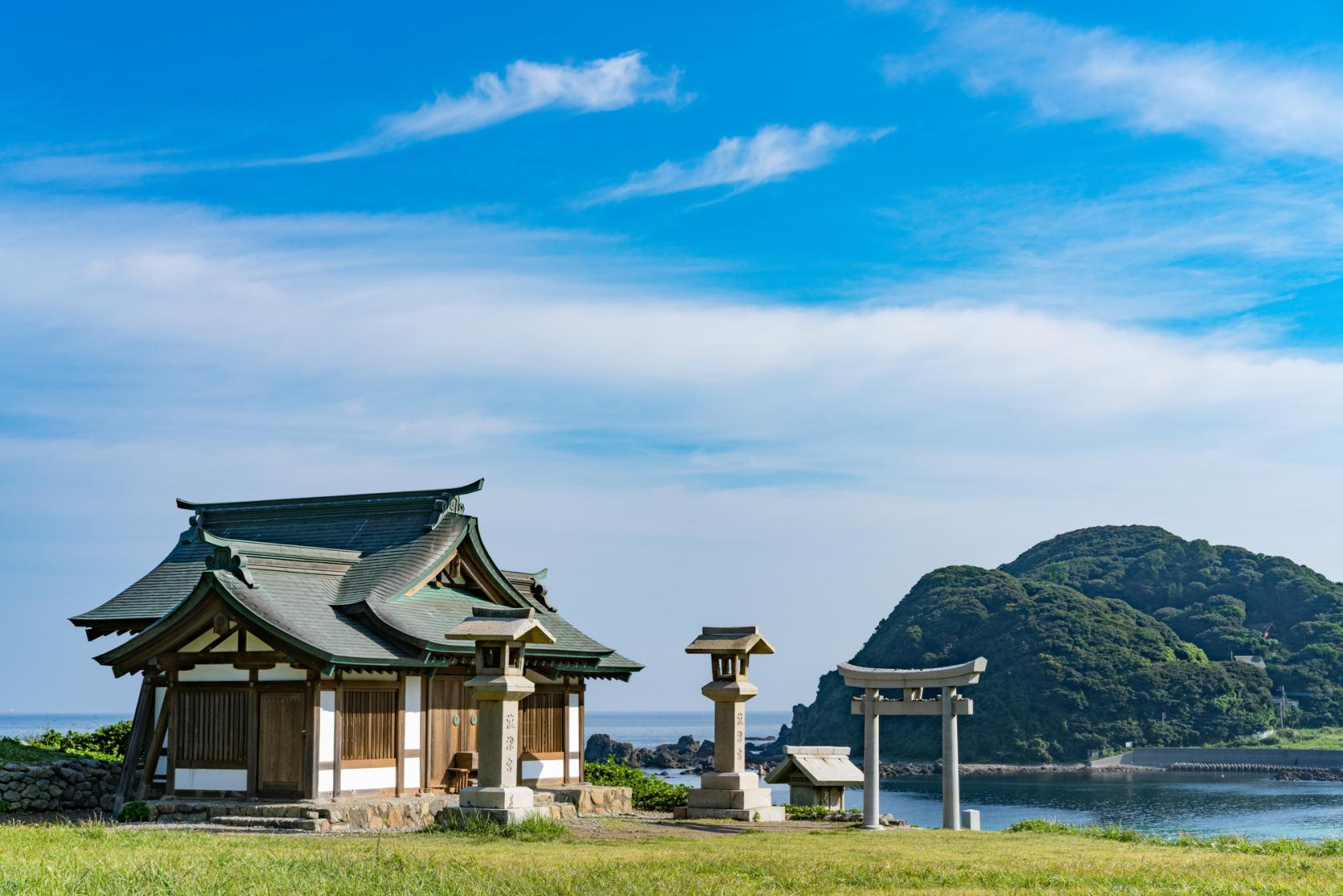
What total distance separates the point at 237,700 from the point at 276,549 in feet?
11.4

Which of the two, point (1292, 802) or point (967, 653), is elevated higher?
point (967, 653)

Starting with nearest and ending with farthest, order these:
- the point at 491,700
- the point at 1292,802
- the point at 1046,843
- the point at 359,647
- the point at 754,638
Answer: the point at 1046,843 < the point at 491,700 < the point at 359,647 < the point at 754,638 < the point at 1292,802

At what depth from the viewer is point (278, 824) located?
886 inches

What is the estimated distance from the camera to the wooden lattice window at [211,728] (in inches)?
966

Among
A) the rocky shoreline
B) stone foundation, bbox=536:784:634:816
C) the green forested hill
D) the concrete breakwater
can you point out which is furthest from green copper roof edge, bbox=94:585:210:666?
the concrete breakwater

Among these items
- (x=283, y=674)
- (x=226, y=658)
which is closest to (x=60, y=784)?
(x=226, y=658)

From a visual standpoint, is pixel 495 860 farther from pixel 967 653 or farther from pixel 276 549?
pixel 967 653

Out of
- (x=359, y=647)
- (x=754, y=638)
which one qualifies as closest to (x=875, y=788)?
(x=754, y=638)

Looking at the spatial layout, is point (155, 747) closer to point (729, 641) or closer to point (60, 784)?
point (60, 784)

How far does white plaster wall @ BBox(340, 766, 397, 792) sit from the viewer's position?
2427 cm

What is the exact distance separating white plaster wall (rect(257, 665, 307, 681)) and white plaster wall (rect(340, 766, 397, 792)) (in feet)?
6.35

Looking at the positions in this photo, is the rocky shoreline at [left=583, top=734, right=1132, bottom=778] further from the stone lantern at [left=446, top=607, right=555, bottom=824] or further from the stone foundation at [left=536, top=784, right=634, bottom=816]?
the stone lantern at [left=446, top=607, right=555, bottom=824]

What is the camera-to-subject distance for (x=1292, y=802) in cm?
9238

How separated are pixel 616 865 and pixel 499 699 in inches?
268
